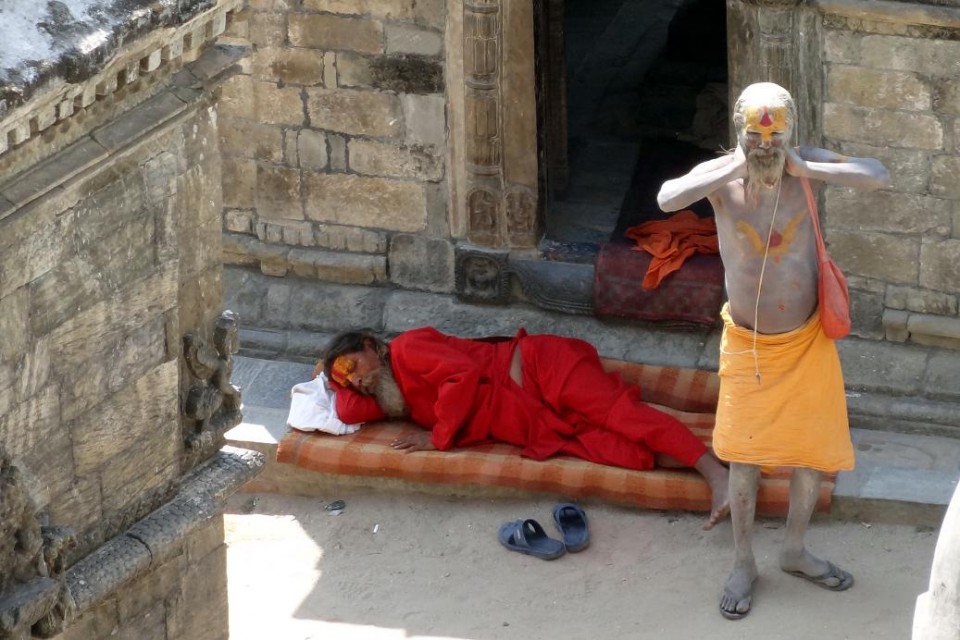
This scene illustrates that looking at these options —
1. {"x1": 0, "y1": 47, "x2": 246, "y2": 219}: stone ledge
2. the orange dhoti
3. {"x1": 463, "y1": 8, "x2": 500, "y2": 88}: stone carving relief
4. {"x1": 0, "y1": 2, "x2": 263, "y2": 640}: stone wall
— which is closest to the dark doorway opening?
{"x1": 463, "y1": 8, "x2": 500, "y2": 88}: stone carving relief

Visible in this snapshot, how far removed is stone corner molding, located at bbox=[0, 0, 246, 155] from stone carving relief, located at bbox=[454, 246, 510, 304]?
3335 mm

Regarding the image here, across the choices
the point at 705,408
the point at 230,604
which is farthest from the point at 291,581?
the point at 705,408

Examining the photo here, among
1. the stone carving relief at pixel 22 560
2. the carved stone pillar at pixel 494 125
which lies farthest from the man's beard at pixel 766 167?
the stone carving relief at pixel 22 560

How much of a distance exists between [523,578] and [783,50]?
2497mm

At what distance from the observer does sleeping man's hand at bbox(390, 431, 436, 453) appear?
27.3 feet

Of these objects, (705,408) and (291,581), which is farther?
(705,408)

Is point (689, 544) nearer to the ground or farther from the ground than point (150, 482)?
nearer to the ground

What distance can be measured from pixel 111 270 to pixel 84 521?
0.78 metres

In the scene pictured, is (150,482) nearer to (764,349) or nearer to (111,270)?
(111,270)

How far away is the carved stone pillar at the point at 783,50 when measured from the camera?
798 cm

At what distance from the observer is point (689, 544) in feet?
25.7

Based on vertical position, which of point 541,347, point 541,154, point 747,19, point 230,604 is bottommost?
point 230,604

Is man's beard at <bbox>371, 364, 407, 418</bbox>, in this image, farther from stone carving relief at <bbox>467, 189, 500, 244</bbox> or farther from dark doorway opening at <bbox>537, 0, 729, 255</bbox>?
dark doorway opening at <bbox>537, 0, 729, 255</bbox>

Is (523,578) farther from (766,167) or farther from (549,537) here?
(766,167)
